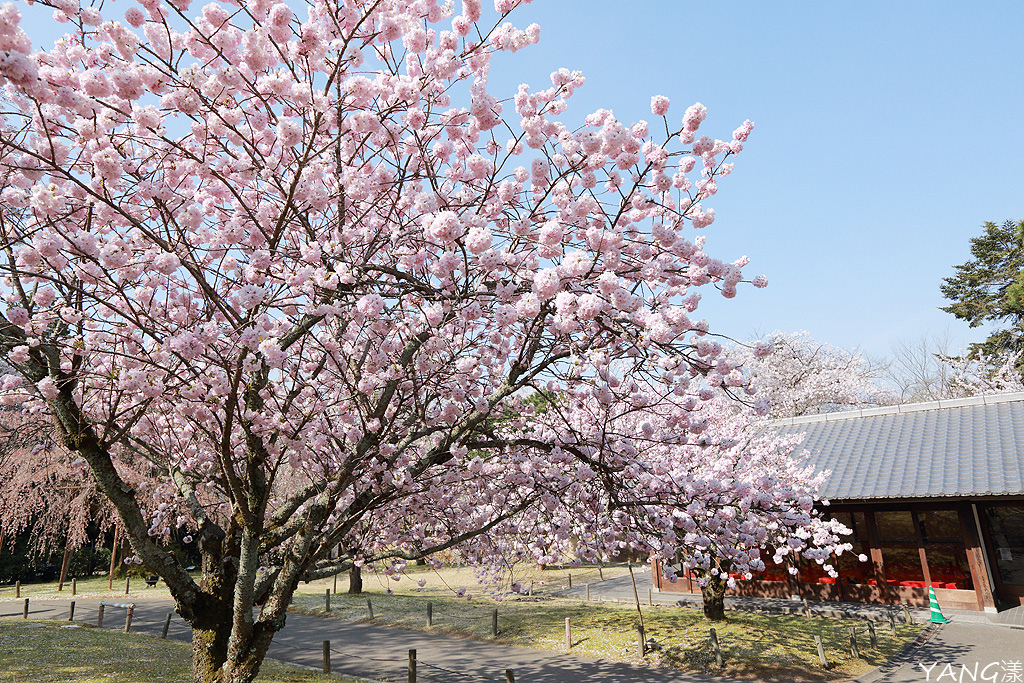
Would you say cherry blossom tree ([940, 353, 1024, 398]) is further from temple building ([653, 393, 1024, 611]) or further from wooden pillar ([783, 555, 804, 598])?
wooden pillar ([783, 555, 804, 598])

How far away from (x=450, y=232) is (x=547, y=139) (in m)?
1.57

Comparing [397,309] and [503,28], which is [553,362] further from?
[503,28]

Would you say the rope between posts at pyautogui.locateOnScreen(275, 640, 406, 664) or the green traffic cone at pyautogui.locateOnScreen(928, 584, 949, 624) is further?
the green traffic cone at pyautogui.locateOnScreen(928, 584, 949, 624)

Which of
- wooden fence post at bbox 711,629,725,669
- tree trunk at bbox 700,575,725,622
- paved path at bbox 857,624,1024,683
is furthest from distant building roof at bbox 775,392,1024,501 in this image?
wooden fence post at bbox 711,629,725,669

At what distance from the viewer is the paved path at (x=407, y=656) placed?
35.2 ft

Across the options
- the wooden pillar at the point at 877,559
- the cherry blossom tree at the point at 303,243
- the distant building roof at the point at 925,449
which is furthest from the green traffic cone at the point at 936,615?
the cherry blossom tree at the point at 303,243

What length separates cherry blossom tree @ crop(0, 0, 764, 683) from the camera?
4070 mm

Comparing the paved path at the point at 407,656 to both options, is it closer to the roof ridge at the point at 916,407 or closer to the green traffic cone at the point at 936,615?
the green traffic cone at the point at 936,615

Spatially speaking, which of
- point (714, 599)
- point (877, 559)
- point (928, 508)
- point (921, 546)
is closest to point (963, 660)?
point (714, 599)

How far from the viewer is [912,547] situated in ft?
50.4

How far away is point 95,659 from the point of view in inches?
430

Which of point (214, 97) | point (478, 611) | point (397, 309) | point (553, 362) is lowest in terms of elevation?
point (478, 611)

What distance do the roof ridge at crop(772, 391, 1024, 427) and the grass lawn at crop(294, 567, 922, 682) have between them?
26.7ft

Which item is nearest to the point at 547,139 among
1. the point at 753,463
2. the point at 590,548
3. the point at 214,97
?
the point at 214,97
